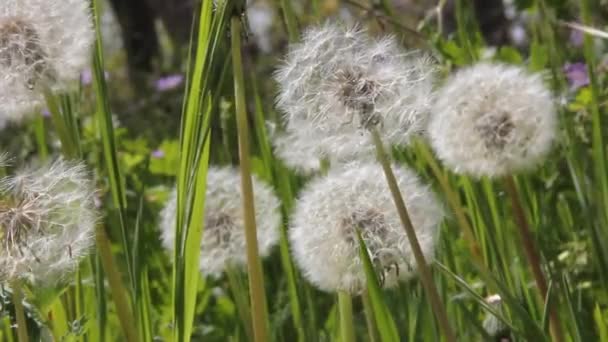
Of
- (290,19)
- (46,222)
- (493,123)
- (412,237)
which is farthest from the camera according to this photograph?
(493,123)

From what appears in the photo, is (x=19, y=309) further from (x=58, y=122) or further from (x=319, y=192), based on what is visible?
(x=319, y=192)

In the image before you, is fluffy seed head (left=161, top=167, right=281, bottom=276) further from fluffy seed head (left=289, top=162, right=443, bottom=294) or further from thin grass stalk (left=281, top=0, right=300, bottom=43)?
thin grass stalk (left=281, top=0, right=300, bottom=43)

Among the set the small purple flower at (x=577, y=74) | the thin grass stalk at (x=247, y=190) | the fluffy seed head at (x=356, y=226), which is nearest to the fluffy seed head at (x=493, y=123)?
the fluffy seed head at (x=356, y=226)

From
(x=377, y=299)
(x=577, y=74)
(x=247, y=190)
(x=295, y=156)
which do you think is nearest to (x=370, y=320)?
(x=377, y=299)

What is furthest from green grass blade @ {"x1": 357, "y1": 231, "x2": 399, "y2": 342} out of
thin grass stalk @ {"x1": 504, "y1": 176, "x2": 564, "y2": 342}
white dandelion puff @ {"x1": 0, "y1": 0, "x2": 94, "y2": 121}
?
white dandelion puff @ {"x1": 0, "y1": 0, "x2": 94, "y2": 121}

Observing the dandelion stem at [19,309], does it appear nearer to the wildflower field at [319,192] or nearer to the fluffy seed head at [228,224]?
the wildflower field at [319,192]

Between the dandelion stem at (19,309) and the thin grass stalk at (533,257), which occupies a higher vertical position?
the dandelion stem at (19,309)
